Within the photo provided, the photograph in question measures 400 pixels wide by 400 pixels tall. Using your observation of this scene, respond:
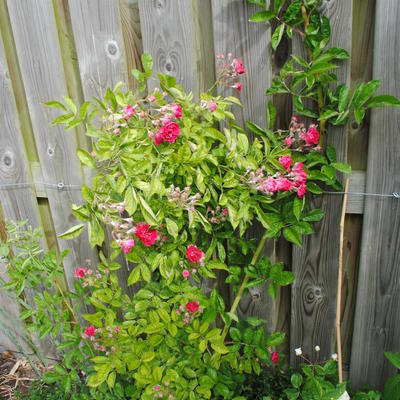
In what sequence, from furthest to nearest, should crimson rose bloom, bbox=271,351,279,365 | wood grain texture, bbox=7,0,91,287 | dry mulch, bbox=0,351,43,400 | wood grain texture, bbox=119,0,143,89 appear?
dry mulch, bbox=0,351,43,400 < crimson rose bloom, bbox=271,351,279,365 < wood grain texture, bbox=7,0,91,287 < wood grain texture, bbox=119,0,143,89

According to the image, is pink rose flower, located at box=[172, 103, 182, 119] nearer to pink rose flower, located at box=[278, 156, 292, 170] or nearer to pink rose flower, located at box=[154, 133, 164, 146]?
pink rose flower, located at box=[154, 133, 164, 146]

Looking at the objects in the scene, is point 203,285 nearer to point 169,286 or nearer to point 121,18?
point 169,286

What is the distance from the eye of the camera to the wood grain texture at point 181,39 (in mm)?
1572

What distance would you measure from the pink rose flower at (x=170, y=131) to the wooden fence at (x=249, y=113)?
0.40m

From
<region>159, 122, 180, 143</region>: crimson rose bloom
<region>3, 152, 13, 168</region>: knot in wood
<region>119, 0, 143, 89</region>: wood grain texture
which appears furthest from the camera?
<region>3, 152, 13, 168</region>: knot in wood

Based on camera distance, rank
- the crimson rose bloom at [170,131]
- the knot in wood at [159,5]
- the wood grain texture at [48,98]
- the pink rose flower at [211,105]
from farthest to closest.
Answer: the wood grain texture at [48,98]
the knot in wood at [159,5]
the pink rose flower at [211,105]
the crimson rose bloom at [170,131]

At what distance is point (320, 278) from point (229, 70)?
3.25 ft

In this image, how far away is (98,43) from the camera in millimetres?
1710

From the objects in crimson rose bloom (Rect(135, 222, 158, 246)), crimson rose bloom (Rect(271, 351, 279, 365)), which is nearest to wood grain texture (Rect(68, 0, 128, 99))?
crimson rose bloom (Rect(135, 222, 158, 246))

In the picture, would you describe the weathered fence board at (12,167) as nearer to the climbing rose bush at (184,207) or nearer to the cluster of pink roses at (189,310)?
the climbing rose bush at (184,207)

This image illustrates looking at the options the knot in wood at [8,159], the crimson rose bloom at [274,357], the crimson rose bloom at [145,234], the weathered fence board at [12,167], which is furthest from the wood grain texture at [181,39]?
the crimson rose bloom at [274,357]

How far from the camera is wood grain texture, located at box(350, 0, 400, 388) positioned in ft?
4.67

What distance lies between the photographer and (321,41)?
55.8 inches

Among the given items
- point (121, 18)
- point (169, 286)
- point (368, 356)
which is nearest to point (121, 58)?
point (121, 18)
